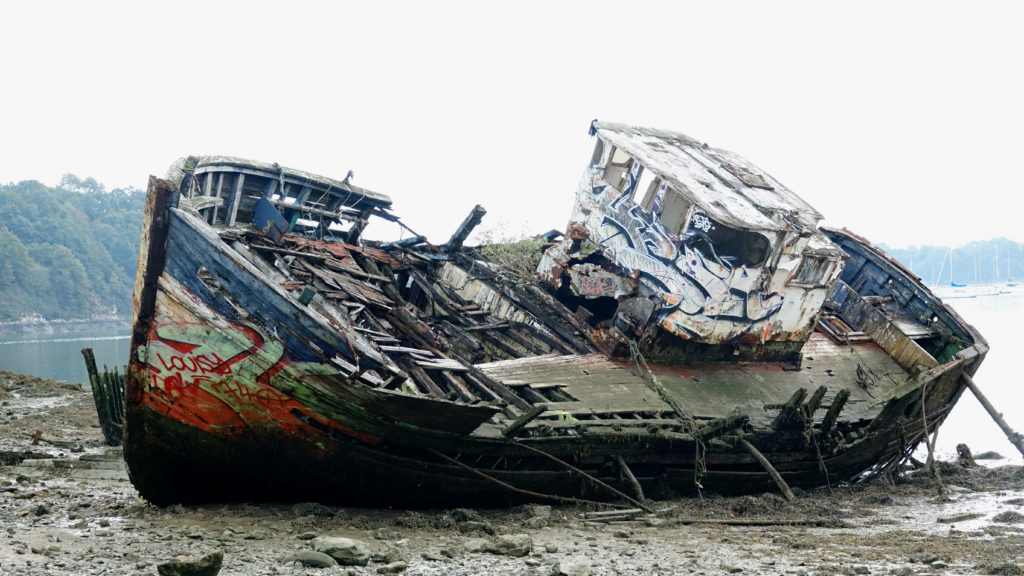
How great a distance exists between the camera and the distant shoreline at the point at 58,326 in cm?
4909

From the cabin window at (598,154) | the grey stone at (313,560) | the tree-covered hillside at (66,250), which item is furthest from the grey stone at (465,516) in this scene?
the tree-covered hillside at (66,250)

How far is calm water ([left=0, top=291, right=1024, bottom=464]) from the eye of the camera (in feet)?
67.3

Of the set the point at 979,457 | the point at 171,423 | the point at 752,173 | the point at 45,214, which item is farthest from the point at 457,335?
the point at 45,214

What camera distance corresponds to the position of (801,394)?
904cm

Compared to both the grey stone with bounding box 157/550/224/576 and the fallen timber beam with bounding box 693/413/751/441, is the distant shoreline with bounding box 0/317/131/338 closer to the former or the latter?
the fallen timber beam with bounding box 693/413/751/441

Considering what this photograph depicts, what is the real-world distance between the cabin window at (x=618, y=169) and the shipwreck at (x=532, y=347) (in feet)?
0.11

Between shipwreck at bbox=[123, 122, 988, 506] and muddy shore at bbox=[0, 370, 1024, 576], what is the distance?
0.35 metres

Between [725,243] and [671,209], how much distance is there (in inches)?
33.2

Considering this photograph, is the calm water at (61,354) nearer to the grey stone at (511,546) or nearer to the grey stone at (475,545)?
the grey stone at (475,545)

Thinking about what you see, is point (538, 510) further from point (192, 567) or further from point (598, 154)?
point (598, 154)

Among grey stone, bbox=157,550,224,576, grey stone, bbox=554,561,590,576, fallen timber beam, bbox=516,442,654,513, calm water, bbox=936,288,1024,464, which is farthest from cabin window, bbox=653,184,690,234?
calm water, bbox=936,288,1024,464

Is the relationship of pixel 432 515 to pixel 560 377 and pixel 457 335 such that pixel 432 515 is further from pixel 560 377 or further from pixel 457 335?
pixel 457 335

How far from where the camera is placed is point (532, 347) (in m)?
10.4

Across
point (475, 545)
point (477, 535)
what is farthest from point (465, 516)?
point (475, 545)
